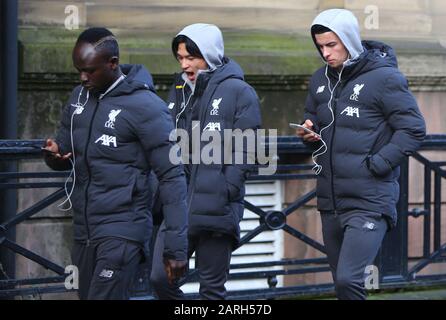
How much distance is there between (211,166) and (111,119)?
3.58 ft

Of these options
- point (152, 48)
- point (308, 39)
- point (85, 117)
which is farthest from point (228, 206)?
point (308, 39)

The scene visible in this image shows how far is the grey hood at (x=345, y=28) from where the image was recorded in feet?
22.9

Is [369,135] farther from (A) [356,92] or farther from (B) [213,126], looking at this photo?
(B) [213,126]

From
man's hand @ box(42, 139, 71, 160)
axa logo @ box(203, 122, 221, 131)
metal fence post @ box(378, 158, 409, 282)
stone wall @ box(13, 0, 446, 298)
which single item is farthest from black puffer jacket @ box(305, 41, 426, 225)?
stone wall @ box(13, 0, 446, 298)

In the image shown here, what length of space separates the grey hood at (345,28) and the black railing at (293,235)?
50.2 inches

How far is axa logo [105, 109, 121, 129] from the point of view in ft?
19.9

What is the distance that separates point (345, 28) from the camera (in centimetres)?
698

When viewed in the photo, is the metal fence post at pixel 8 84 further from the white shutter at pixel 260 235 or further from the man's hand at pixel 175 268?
the man's hand at pixel 175 268

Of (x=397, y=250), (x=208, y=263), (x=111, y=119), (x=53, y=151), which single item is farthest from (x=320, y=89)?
(x=397, y=250)

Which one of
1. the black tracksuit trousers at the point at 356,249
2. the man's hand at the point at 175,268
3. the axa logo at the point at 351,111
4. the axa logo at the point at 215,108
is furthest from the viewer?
the axa logo at the point at 215,108

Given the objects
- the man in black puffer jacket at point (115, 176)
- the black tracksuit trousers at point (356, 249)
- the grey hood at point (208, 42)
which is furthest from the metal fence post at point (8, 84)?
the black tracksuit trousers at point (356, 249)

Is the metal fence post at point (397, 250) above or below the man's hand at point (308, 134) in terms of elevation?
below

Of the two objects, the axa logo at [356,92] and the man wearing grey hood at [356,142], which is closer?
the man wearing grey hood at [356,142]

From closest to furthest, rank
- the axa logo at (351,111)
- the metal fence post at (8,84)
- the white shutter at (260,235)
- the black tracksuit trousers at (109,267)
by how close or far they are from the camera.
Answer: the black tracksuit trousers at (109,267) → the axa logo at (351,111) → the metal fence post at (8,84) → the white shutter at (260,235)
